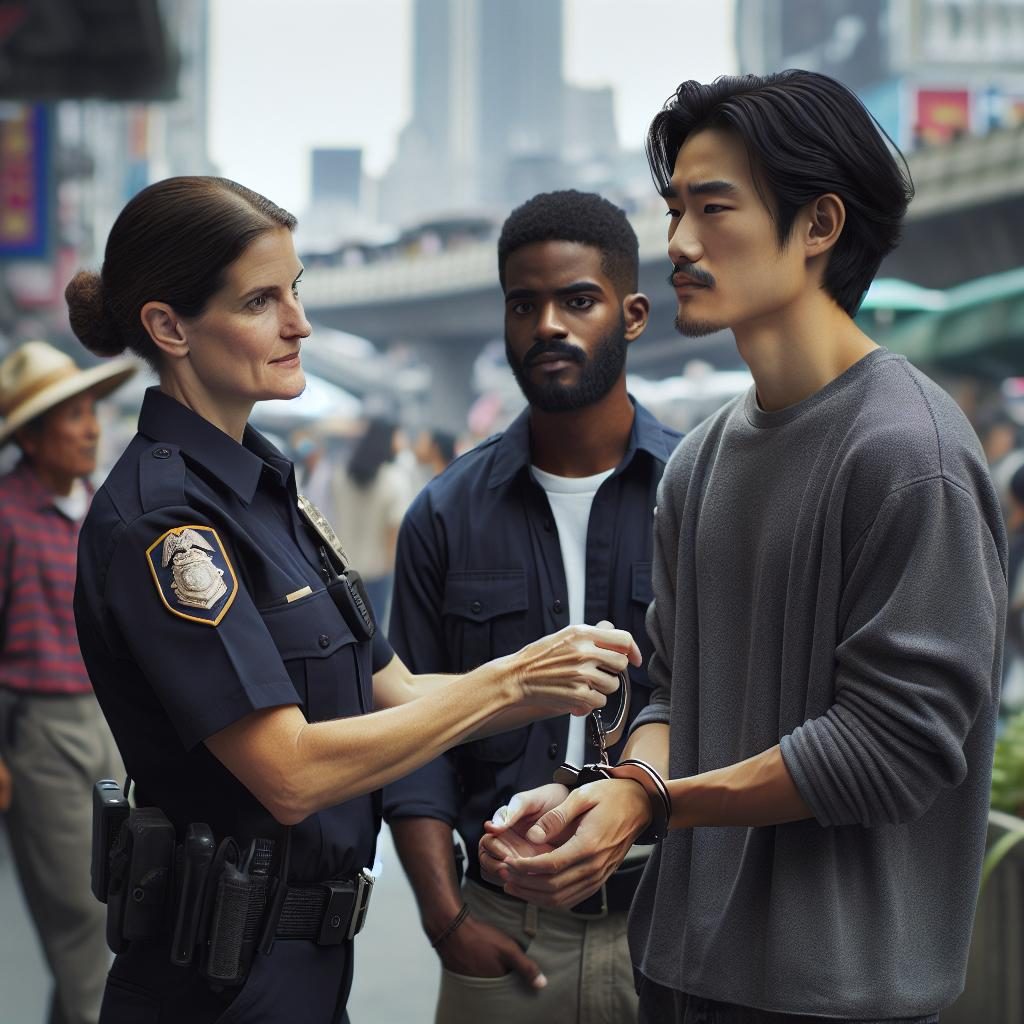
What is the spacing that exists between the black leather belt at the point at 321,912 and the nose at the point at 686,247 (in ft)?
3.33

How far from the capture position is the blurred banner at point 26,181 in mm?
9094

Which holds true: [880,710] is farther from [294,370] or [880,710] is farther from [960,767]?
[294,370]

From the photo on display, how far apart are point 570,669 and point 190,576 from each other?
1.80 feet

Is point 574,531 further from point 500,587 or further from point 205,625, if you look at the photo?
point 205,625

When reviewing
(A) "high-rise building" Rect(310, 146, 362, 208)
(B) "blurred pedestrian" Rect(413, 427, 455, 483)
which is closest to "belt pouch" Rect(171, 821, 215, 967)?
(B) "blurred pedestrian" Rect(413, 427, 455, 483)

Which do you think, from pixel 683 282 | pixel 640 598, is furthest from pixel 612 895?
pixel 683 282

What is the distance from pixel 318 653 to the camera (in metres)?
2.02

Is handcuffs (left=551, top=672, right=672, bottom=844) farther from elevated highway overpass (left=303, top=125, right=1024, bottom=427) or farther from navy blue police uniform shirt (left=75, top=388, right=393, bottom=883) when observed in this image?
elevated highway overpass (left=303, top=125, right=1024, bottom=427)

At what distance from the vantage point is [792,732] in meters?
1.70

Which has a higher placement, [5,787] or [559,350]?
[559,350]

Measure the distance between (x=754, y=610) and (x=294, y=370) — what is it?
0.79m

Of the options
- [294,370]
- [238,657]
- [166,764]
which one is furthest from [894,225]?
[166,764]

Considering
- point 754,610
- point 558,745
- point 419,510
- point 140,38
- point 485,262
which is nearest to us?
point 754,610

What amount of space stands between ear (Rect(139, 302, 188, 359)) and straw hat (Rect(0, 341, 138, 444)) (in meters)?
2.48
